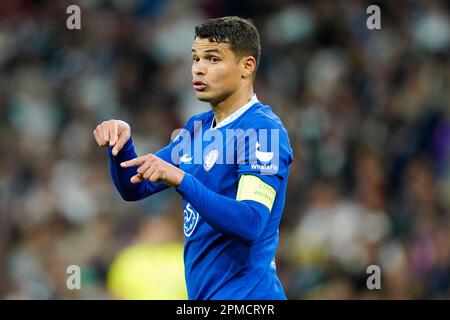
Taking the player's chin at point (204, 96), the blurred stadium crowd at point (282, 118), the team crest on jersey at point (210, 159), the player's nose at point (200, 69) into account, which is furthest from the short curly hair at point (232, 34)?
the blurred stadium crowd at point (282, 118)

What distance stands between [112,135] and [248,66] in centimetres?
71

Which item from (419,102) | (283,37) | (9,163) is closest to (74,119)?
(9,163)

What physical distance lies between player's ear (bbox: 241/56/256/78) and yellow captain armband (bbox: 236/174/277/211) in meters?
0.56

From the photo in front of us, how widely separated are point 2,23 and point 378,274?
19.1 feet

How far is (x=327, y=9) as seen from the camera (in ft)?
34.8

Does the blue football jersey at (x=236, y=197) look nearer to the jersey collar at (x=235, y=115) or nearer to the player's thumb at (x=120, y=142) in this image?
the jersey collar at (x=235, y=115)

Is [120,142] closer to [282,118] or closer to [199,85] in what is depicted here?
[199,85]

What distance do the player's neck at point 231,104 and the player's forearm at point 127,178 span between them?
45 centimetres

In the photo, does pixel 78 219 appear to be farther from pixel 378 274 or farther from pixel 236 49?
pixel 236 49

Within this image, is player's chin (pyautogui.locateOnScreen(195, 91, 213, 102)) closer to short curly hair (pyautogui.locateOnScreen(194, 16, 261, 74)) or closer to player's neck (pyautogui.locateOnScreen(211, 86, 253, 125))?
player's neck (pyautogui.locateOnScreen(211, 86, 253, 125))

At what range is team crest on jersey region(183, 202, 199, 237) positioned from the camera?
4.29m

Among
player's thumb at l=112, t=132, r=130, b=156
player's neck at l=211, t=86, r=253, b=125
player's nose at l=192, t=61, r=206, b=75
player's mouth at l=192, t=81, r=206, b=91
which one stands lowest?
player's thumb at l=112, t=132, r=130, b=156

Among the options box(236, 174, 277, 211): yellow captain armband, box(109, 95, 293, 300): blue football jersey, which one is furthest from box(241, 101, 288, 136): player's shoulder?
box(236, 174, 277, 211): yellow captain armband

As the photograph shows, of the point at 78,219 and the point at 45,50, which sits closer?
the point at 78,219
